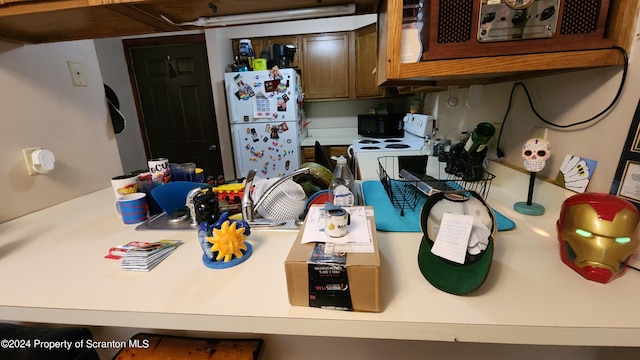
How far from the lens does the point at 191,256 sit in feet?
2.25

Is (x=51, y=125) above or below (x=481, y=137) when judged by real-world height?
above

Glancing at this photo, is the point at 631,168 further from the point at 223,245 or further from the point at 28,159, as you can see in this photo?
the point at 28,159

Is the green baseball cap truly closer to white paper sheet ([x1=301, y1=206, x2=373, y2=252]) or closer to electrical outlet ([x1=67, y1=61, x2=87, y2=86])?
white paper sheet ([x1=301, y1=206, x2=373, y2=252])

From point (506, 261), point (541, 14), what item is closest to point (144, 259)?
point (506, 261)

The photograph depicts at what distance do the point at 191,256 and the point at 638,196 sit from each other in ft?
3.62

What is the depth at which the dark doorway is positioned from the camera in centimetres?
288

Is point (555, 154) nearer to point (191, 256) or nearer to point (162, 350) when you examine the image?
point (191, 256)

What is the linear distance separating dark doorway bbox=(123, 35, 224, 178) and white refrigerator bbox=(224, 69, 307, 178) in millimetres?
428

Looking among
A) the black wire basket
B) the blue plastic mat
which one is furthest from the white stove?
the blue plastic mat

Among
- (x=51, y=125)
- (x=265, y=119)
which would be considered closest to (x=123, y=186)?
(x=51, y=125)

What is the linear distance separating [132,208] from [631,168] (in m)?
1.42

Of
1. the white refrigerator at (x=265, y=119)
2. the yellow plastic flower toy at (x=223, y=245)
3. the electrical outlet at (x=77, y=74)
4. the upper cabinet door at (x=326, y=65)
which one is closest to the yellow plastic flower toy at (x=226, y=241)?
the yellow plastic flower toy at (x=223, y=245)

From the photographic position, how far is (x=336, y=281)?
0.47 meters

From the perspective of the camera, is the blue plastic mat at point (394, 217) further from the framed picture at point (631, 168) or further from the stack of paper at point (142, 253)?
the stack of paper at point (142, 253)
